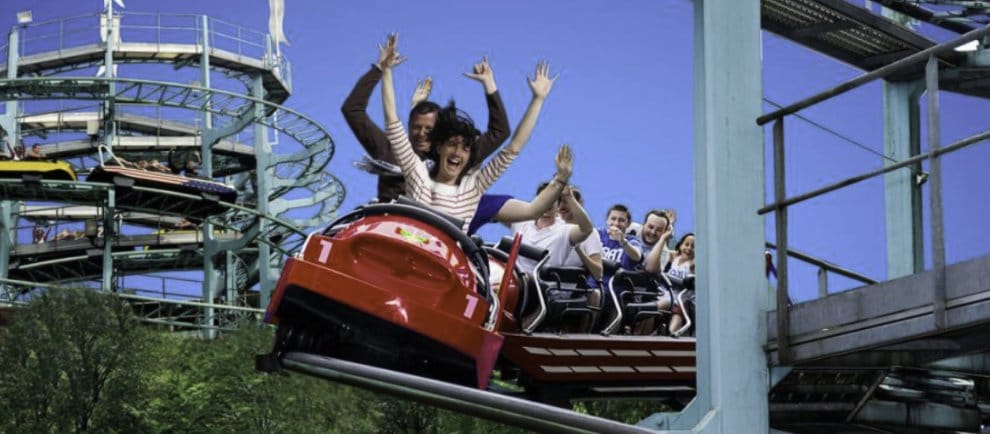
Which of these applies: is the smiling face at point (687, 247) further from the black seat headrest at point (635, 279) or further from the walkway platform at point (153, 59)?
the walkway platform at point (153, 59)

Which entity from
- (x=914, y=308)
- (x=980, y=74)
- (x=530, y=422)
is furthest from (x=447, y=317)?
(x=980, y=74)

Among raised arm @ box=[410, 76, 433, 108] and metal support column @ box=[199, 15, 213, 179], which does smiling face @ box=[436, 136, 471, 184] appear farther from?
metal support column @ box=[199, 15, 213, 179]

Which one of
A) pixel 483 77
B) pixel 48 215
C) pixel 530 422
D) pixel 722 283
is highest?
pixel 48 215

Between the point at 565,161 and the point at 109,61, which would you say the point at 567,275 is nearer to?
the point at 565,161

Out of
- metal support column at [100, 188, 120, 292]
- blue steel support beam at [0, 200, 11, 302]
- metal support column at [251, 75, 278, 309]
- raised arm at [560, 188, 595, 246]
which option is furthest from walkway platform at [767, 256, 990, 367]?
blue steel support beam at [0, 200, 11, 302]

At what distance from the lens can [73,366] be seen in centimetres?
2180

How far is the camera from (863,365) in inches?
201

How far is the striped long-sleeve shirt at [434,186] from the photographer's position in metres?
5.66

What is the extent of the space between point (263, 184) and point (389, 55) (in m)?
23.0

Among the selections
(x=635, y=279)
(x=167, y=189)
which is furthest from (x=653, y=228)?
(x=167, y=189)

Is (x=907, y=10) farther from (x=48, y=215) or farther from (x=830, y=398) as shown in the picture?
(x=48, y=215)

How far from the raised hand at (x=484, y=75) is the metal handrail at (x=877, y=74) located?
1206 millimetres

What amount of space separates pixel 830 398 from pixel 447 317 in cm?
114

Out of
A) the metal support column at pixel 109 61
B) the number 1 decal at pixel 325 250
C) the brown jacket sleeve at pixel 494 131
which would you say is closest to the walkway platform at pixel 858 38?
the brown jacket sleeve at pixel 494 131
